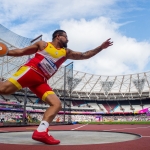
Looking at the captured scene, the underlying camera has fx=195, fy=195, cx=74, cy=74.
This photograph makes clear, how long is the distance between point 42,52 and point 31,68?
1.14 ft

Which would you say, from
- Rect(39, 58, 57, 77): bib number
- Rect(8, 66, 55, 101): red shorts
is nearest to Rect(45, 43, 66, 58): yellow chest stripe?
Rect(39, 58, 57, 77): bib number

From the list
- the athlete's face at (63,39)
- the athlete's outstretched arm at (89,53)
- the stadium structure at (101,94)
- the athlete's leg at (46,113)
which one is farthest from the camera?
the stadium structure at (101,94)

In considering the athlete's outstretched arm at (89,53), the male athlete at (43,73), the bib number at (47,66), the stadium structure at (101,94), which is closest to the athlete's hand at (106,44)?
the athlete's outstretched arm at (89,53)

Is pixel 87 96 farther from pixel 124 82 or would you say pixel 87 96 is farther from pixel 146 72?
pixel 146 72

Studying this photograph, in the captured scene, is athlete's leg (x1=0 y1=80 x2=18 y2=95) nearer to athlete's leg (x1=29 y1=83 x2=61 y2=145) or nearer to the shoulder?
athlete's leg (x1=29 y1=83 x2=61 y2=145)

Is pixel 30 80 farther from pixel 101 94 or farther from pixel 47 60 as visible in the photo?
pixel 101 94

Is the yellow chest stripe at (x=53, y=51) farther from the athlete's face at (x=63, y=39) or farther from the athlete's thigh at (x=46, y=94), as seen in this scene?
the athlete's thigh at (x=46, y=94)

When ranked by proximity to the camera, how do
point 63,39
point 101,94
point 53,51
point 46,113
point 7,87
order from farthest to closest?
point 101,94, point 63,39, point 53,51, point 46,113, point 7,87

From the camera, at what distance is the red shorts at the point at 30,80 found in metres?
3.30

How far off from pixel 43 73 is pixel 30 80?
0.84 feet

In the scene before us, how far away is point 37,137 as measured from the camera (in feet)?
10.4

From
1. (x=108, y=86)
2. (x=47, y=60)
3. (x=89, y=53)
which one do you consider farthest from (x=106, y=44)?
(x=108, y=86)

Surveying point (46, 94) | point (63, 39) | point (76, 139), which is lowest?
point (76, 139)

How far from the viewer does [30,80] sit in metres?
3.36
